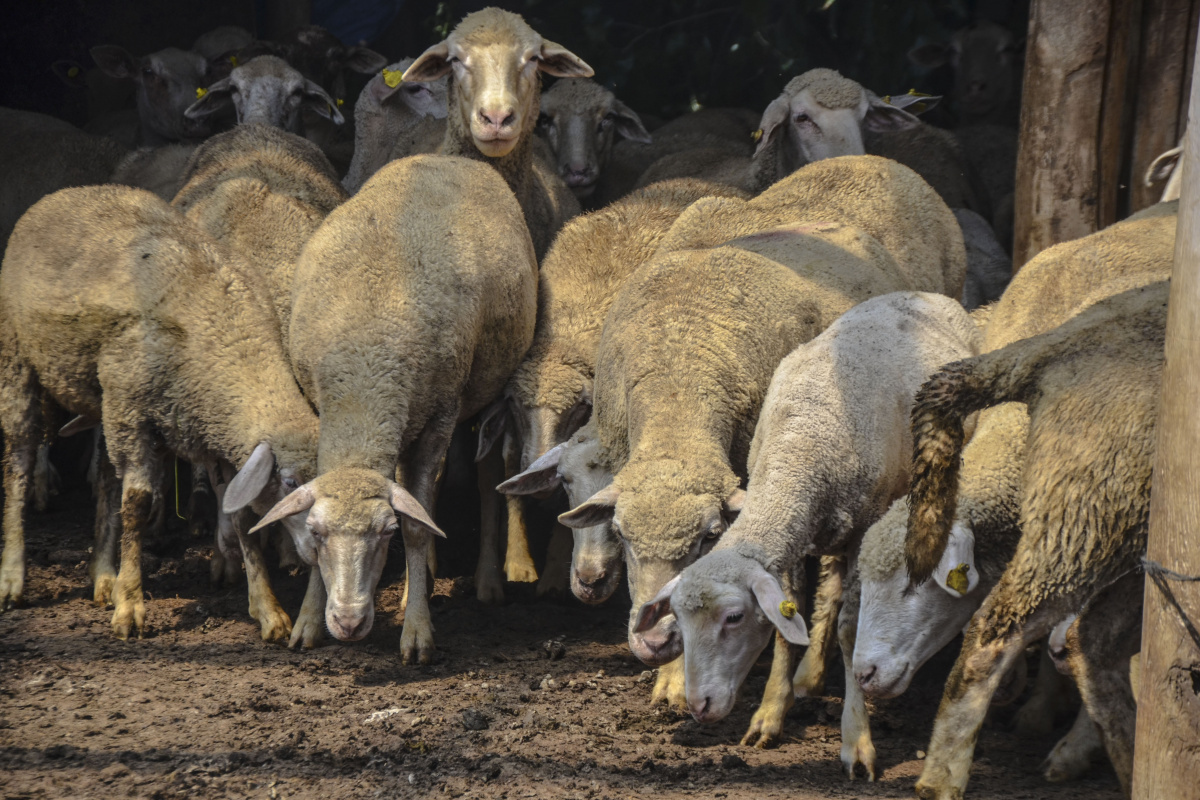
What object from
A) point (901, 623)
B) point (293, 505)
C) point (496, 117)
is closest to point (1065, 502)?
point (901, 623)

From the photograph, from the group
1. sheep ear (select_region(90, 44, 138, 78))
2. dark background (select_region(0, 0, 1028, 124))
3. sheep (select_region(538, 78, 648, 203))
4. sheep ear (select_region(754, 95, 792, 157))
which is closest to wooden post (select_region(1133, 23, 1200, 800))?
sheep ear (select_region(754, 95, 792, 157))

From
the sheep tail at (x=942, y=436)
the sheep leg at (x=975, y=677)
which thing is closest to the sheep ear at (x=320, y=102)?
the sheep tail at (x=942, y=436)

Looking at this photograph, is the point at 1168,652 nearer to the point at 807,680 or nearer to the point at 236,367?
the point at 807,680

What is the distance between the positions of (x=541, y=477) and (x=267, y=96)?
418 cm

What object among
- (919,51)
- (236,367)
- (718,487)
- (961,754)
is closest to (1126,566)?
(961,754)

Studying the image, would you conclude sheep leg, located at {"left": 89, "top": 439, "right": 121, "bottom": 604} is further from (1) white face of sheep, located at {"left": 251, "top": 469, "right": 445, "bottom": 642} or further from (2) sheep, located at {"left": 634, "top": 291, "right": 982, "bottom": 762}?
(2) sheep, located at {"left": 634, "top": 291, "right": 982, "bottom": 762}

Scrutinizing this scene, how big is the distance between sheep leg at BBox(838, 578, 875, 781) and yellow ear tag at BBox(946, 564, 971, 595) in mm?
439

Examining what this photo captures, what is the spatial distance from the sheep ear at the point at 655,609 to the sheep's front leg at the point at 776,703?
541 millimetres

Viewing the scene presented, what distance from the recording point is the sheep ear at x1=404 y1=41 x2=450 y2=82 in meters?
6.93

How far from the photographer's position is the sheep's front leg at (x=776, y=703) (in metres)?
4.41

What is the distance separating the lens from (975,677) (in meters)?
3.59

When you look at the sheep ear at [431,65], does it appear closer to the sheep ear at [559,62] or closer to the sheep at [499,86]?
the sheep at [499,86]

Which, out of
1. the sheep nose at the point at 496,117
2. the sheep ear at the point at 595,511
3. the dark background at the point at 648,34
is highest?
the dark background at the point at 648,34

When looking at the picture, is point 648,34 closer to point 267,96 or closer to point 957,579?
point 267,96
